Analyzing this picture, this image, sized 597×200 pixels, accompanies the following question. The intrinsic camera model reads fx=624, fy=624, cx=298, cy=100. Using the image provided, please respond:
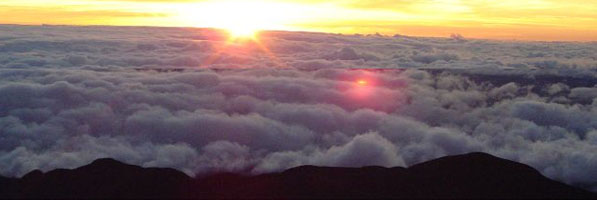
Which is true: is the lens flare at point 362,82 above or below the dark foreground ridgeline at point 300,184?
above

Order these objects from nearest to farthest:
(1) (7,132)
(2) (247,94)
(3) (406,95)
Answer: (1) (7,132), (2) (247,94), (3) (406,95)

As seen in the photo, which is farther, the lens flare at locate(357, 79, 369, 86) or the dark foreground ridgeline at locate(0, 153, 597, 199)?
the lens flare at locate(357, 79, 369, 86)

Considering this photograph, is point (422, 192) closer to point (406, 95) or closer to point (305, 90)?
point (305, 90)

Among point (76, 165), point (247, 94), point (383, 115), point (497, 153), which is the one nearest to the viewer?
point (76, 165)

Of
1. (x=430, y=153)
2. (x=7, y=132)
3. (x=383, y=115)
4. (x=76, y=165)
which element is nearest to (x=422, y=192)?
(x=430, y=153)

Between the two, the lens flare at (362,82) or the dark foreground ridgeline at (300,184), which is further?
the lens flare at (362,82)

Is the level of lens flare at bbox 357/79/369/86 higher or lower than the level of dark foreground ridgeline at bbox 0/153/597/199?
higher

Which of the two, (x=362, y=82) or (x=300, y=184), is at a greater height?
(x=362, y=82)

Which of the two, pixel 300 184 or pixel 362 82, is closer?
pixel 300 184
